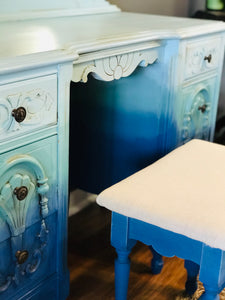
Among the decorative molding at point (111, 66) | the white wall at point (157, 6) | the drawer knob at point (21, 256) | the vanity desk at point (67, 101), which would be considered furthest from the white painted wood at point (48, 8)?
the drawer knob at point (21, 256)

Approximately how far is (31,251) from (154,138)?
2.14ft

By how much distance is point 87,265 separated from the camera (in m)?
1.68

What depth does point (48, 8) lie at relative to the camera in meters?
1.61

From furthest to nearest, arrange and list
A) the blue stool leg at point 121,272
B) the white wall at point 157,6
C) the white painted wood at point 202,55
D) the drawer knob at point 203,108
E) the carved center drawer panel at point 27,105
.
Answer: the white wall at point 157,6 < the drawer knob at point 203,108 < the white painted wood at point 202,55 < the blue stool leg at point 121,272 < the carved center drawer panel at point 27,105

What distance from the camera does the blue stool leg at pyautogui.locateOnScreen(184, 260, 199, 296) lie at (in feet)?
4.79

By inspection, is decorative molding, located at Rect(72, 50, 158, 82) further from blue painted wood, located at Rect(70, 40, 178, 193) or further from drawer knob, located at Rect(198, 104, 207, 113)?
drawer knob, located at Rect(198, 104, 207, 113)

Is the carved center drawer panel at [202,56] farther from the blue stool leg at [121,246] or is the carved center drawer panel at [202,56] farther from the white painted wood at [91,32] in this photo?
the blue stool leg at [121,246]

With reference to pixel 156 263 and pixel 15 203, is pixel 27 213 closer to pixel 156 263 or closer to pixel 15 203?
pixel 15 203

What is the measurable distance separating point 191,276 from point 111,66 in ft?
2.31

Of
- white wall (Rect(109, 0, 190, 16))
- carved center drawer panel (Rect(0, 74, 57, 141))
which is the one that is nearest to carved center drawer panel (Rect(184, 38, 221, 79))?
white wall (Rect(109, 0, 190, 16))

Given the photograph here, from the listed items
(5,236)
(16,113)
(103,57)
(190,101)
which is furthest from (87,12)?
(5,236)

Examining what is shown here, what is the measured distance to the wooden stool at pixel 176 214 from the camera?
1016 millimetres

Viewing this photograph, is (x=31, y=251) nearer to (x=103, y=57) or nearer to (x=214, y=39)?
(x=103, y=57)

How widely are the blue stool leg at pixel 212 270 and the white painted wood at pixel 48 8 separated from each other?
92 cm
